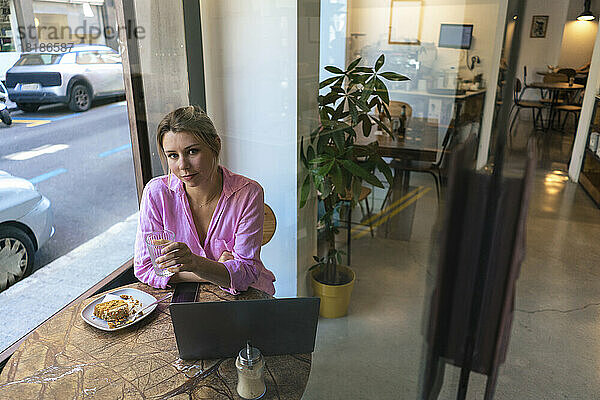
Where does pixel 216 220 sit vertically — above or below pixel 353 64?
below

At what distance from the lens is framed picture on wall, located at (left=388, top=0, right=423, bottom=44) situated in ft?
5.03

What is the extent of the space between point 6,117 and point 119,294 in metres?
0.76

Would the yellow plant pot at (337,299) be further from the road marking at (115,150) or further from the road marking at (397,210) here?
the road marking at (115,150)

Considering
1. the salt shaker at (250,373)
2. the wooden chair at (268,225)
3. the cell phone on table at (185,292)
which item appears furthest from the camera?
the wooden chair at (268,225)

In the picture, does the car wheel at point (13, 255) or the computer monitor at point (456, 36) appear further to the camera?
the car wheel at point (13, 255)

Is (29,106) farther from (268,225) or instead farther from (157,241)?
(268,225)

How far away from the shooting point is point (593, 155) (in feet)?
5.96

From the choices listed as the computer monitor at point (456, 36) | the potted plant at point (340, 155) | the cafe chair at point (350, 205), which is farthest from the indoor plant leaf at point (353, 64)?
the cafe chair at point (350, 205)

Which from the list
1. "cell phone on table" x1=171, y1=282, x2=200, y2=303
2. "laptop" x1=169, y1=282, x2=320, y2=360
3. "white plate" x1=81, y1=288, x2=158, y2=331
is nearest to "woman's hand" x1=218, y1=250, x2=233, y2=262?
"cell phone on table" x1=171, y1=282, x2=200, y2=303

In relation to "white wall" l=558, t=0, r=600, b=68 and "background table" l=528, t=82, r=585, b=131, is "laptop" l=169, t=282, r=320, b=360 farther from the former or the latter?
"white wall" l=558, t=0, r=600, b=68

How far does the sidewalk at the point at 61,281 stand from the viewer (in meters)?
1.68

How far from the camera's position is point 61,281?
6.29 ft

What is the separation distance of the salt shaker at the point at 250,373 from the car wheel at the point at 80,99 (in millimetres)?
1333

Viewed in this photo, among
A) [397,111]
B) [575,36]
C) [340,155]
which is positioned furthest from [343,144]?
[575,36]
